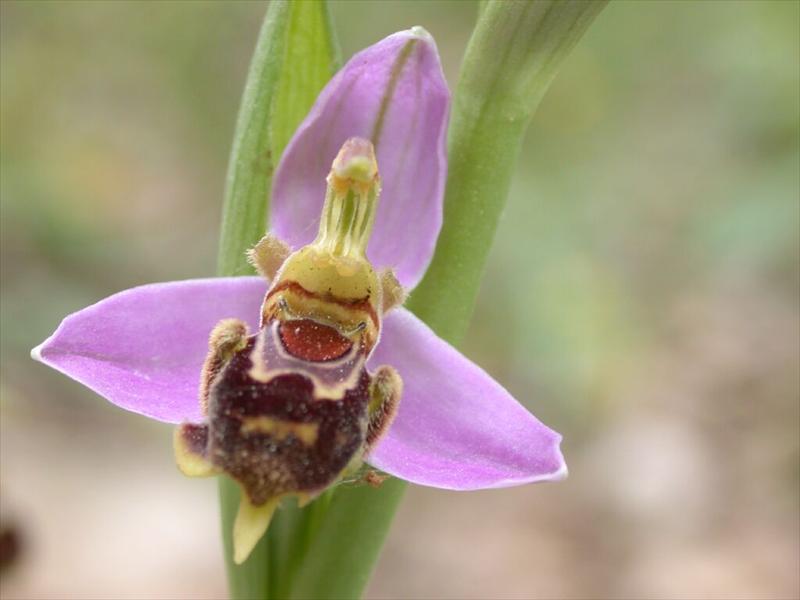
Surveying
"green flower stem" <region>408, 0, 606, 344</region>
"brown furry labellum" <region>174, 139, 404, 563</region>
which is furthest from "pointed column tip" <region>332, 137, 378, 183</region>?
"green flower stem" <region>408, 0, 606, 344</region>

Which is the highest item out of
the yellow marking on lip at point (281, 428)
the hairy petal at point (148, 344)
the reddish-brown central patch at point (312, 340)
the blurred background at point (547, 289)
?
the reddish-brown central patch at point (312, 340)

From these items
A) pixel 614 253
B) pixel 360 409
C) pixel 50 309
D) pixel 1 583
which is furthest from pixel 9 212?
pixel 360 409

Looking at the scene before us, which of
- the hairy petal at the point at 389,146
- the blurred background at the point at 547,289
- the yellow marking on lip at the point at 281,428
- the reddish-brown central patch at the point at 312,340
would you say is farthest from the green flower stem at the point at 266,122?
the blurred background at the point at 547,289

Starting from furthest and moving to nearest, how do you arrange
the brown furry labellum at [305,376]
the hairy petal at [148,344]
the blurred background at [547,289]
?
the blurred background at [547,289] < the hairy petal at [148,344] < the brown furry labellum at [305,376]

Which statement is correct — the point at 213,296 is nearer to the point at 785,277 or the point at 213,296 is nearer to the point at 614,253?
the point at 614,253

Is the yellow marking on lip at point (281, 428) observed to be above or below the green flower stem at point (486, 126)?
below

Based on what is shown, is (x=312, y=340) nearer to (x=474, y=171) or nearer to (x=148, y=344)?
(x=148, y=344)

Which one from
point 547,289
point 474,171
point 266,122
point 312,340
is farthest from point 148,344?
point 547,289

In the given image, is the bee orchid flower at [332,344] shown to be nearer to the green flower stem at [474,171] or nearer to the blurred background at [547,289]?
the green flower stem at [474,171]
